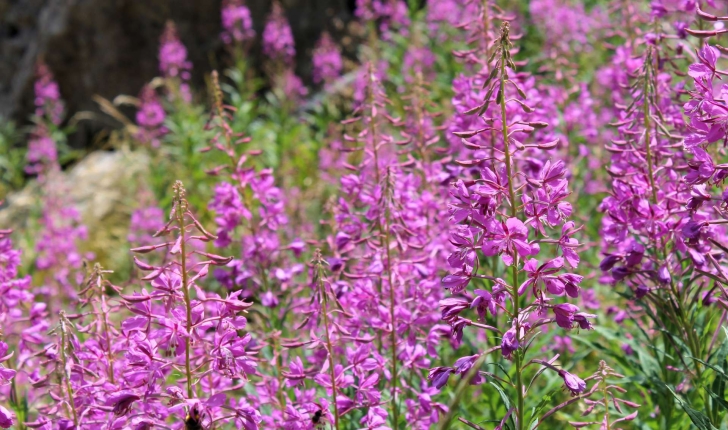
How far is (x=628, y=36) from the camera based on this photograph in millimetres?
4965

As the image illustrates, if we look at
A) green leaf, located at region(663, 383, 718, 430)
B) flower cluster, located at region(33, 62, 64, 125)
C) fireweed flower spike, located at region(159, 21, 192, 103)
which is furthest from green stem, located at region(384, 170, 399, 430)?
flower cluster, located at region(33, 62, 64, 125)

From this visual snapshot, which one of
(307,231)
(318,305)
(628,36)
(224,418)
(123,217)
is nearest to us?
(224,418)

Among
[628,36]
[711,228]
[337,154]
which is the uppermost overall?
[628,36]

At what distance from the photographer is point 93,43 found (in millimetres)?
10906

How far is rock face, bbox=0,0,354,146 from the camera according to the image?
35.2 feet

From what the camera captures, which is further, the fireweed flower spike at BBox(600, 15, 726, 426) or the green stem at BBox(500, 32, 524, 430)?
the fireweed flower spike at BBox(600, 15, 726, 426)

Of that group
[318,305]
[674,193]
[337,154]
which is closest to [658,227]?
[674,193]

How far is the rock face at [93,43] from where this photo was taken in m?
10.7

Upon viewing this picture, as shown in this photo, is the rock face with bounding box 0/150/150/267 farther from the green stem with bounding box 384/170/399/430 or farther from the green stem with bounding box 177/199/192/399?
the green stem with bounding box 177/199/192/399

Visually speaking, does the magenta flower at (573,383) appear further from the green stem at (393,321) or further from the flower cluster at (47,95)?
the flower cluster at (47,95)

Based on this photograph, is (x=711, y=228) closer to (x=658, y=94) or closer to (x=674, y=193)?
(x=674, y=193)

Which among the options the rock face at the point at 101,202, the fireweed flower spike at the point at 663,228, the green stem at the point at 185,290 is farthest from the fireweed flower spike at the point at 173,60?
the green stem at the point at 185,290

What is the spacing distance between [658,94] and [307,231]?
10.2ft

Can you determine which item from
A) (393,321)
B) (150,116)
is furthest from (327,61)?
(393,321)
